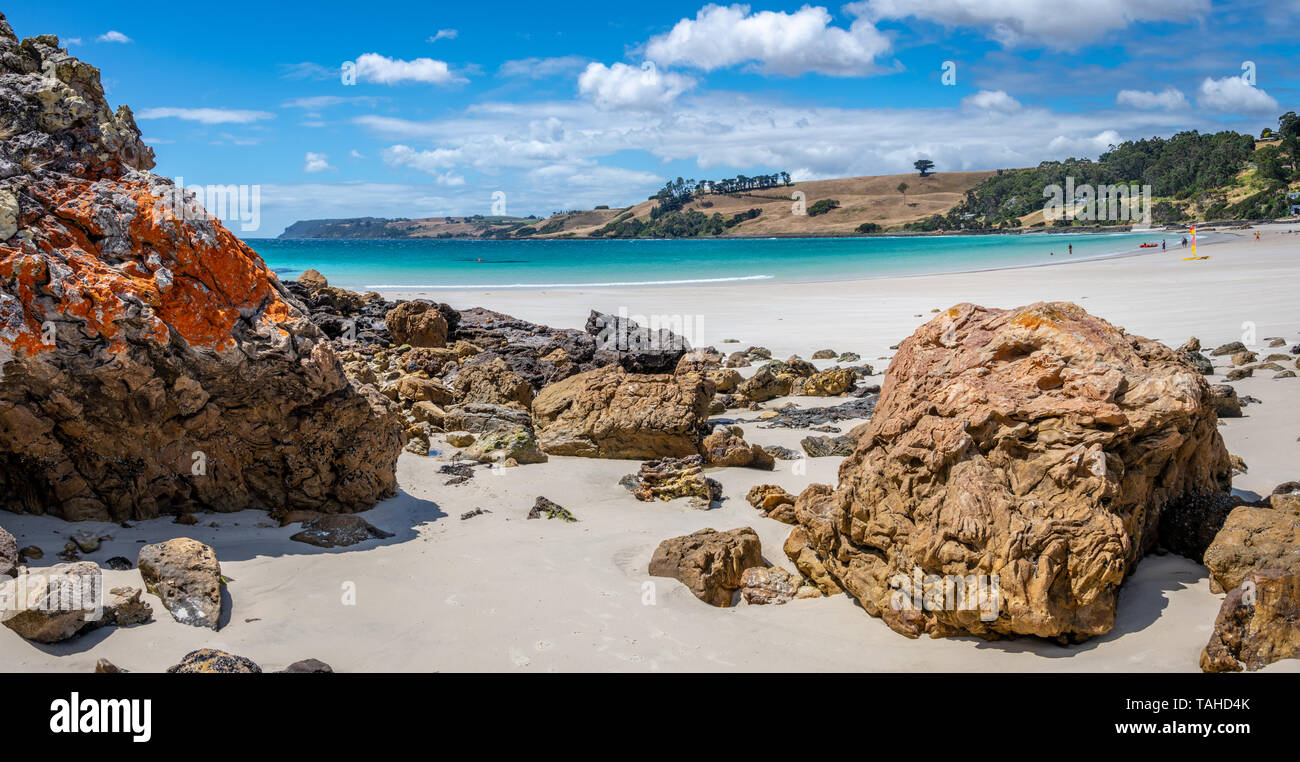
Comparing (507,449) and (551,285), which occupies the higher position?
(551,285)

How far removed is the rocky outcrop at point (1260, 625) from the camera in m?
3.57

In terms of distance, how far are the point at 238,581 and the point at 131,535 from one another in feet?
2.76

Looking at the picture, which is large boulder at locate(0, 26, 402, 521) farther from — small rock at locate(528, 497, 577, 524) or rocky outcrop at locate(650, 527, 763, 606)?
rocky outcrop at locate(650, 527, 763, 606)

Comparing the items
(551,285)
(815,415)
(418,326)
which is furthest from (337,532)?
(551,285)

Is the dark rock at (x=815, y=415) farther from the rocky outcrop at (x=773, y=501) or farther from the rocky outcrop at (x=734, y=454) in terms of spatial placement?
the rocky outcrop at (x=773, y=501)

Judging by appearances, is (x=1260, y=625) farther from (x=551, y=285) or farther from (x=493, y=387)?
(x=551, y=285)

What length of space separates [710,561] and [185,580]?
2.84 meters

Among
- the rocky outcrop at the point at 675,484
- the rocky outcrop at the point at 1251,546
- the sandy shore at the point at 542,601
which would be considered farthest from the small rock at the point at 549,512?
the rocky outcrop at the point at 1251,546

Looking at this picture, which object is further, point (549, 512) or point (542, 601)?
point (549, 512)

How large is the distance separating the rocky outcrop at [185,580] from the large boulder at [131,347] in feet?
3.20

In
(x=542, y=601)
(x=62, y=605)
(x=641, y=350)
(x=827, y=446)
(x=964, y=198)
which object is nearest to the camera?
(x=62, y=605)

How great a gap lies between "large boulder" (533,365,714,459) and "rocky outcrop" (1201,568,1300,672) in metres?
4.77

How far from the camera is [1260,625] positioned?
142 inches

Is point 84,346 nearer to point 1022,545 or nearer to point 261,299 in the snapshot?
point 261,299
